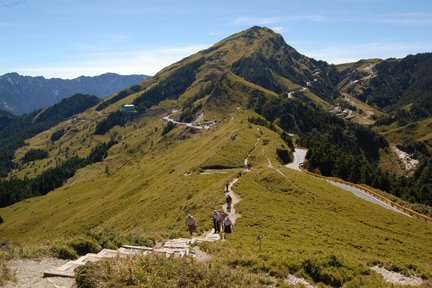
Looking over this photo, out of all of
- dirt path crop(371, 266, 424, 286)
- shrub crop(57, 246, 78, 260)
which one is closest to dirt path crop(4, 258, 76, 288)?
shrub crop(57, 246, 78, 260)

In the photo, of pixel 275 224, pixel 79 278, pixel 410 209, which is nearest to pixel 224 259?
pixel 79 278

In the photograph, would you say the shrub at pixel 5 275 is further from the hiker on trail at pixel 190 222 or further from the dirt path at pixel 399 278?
the dirt path at pixel 399 278

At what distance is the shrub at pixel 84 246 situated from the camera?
85.9 ft

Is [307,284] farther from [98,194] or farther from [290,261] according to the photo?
[98,194]

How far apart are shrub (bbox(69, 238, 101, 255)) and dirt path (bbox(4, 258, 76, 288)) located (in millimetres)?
1700

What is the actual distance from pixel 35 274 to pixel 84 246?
5109 mm

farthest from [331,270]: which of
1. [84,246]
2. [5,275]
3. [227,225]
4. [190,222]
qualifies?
[5,275]

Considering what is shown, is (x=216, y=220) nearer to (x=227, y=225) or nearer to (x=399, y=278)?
(x=227, y=225)

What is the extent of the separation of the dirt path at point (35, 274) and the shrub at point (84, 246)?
170 centimetres

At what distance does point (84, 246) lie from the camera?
26.6 meters

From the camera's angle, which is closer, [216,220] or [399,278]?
[399,278]

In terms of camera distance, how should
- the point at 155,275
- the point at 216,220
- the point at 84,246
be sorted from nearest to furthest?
the point at 155,275, the point at 84,246, the point at 216,220

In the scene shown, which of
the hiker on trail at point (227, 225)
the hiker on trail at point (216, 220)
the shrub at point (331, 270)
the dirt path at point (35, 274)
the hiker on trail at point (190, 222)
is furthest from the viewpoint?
the hiker on trail at point (190, 222)

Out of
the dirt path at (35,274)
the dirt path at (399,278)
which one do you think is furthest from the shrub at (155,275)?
the dirt path at (399,278)
